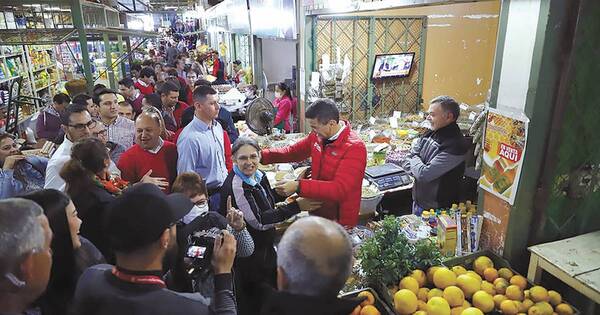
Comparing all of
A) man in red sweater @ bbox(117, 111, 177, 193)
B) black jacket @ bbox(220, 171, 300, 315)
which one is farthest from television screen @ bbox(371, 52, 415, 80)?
black jacket @ bbox(220, 171, 300, 315)

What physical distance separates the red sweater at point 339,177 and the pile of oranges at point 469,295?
3.28ft

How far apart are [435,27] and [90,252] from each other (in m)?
7.17

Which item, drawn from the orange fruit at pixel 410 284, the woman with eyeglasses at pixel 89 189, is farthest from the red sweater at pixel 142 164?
the orange fruit at pixel 410 284

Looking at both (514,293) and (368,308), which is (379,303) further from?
(514,293)

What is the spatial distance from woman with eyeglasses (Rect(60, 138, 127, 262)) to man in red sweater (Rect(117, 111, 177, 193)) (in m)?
0.78

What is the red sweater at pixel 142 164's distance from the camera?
344 cm

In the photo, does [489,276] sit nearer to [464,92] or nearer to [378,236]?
[378,236]

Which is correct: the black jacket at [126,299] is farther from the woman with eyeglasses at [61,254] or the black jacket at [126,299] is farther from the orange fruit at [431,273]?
the orange fruit at [431,273]

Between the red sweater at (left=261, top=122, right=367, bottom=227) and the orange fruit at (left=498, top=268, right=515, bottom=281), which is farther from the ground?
the red sweater at (left=261, top=122, right=367, bottom=227)

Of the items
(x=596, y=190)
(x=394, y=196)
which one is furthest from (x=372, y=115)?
(x=596, y=190)

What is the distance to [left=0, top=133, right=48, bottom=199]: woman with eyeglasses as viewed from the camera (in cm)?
331

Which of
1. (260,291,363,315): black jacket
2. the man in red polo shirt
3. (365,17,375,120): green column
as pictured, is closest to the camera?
(260,291,363,315): black jacket

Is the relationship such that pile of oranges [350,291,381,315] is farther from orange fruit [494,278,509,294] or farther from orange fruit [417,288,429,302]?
orange fruit [494,278,509,294]

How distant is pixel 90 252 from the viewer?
6.52ft
